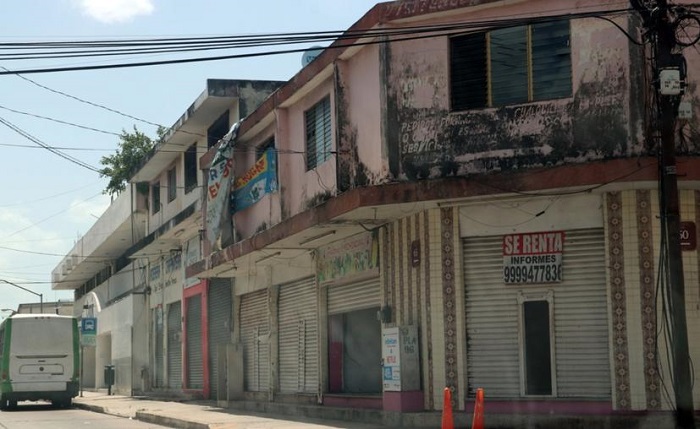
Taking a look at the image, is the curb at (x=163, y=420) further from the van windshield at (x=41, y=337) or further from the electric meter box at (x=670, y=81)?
the electric meter box at (x=670, y=81)

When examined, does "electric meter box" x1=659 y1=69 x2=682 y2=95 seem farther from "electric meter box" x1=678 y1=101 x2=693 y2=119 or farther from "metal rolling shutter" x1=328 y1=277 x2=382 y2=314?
"metal rolling shutter" x1=328 y1=277 x2=382 y2=314

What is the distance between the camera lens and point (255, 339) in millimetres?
27297

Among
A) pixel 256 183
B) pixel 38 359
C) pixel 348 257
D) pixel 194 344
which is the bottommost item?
pixel 38 359

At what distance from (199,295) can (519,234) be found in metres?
18.2

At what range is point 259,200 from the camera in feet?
79.5

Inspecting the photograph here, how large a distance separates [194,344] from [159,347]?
20.3 feet

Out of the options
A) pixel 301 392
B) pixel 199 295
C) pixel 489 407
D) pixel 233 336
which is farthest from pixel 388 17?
pixel 199 295

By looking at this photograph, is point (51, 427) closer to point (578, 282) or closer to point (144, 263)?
point (578, 282)

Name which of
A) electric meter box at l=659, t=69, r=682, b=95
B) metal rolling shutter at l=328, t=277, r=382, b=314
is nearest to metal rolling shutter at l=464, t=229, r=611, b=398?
metal rolling shutter at l=328, t=277, r=382, b=314

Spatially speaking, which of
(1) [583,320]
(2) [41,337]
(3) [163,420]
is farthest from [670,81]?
(2) [41,337]

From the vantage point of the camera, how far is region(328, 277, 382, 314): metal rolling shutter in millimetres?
20125

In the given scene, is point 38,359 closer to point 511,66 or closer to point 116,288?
point 116,288

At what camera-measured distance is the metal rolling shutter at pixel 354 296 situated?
66.0 ft

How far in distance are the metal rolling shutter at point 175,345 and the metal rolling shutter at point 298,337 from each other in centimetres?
1126
